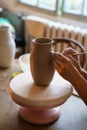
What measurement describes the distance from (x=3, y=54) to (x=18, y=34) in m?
1.60

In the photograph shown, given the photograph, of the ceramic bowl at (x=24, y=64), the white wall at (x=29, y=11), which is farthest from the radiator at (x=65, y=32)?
the ceramic bowl at (x=24, y=64)

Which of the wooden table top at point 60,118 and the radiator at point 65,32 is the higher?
the radiator at point 65,32

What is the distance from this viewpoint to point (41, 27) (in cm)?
254

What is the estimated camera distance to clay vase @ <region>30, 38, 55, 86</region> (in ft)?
2.99

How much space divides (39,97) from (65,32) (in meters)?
1.60

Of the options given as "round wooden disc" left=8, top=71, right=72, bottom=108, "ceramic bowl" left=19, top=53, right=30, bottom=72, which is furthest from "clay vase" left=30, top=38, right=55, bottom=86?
"ceramic bowl" left=19, top=53, right=30, bottom=72

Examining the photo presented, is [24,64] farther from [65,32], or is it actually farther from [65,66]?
[65,32]

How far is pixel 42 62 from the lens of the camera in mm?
921

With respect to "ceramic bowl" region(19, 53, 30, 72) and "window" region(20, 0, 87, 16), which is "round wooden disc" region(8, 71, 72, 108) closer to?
"ceramic bowl" region(19, 53, 30, 72)

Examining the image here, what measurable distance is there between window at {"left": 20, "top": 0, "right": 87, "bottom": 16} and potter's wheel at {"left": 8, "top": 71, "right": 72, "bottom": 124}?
1.66 m

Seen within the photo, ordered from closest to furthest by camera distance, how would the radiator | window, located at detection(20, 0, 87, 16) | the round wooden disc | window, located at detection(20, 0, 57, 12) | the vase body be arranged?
the round wooden disc, the vase body, the radiator, window, located at detection(20, 0, 87, 16), window, located at detection(20, 0, 57, 12)

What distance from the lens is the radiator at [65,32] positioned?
2.31 metres

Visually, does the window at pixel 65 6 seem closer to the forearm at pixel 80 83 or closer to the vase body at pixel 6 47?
the vase body at pixel 6 47

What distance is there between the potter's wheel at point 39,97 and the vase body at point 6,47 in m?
0.33
